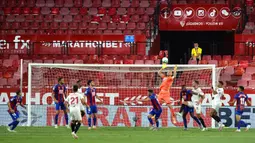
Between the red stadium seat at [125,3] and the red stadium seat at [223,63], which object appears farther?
the red stadium seat at [125,3]

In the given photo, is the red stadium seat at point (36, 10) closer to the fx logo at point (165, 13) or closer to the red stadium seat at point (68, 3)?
the red stadium seat at point (68, 3)

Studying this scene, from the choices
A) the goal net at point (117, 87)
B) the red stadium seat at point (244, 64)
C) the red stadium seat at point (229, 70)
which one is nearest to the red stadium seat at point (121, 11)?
the goal net at point (117, 87)

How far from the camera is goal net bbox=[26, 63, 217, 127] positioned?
29.0 m

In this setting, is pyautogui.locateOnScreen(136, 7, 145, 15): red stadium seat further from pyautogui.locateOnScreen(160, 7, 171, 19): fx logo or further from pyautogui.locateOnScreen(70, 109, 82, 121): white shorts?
pyautogui.locateOnScreen(70, 109, 82, 121): white shorts

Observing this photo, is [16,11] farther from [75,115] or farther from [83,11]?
[75,115]

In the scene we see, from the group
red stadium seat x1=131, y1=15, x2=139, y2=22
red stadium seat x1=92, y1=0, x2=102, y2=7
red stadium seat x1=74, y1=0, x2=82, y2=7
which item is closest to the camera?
red stadium seat x1=131, y1=15, x2=139, y2=22

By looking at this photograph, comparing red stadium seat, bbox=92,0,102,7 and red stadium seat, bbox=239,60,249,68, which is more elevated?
red stadium seat, bbox=92,0,102,7

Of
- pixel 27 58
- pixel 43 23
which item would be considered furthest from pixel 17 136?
pixel 43 23

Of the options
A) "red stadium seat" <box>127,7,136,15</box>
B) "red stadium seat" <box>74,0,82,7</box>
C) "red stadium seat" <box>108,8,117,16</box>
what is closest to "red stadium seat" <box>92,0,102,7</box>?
"red stadium seat" <box>74,0,82,7</box>

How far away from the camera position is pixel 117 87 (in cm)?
2978

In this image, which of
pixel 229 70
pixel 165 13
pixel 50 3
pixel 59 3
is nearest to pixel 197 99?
pixel 229 70

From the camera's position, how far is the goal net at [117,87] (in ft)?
95.1

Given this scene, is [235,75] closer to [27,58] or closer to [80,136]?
[27,58]

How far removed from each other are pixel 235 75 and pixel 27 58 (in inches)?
358
